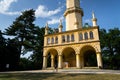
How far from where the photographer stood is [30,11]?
48875mm

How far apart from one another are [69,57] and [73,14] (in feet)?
39.1

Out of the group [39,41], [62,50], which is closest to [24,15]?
[39,41]

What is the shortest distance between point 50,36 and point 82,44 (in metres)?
8.76

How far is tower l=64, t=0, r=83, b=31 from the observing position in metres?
35.5

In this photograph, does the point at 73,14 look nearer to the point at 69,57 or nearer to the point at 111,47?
→ the point at 69,57

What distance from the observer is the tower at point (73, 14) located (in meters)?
35.5

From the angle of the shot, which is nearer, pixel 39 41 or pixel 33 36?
pixel 33 36

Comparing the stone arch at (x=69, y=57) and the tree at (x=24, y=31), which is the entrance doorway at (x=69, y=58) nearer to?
the stone arch at (x=69, y=57)

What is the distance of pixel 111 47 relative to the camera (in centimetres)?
4656

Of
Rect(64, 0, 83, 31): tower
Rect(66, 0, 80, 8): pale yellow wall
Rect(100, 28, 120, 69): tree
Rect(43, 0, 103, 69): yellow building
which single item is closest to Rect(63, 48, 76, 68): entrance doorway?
Rect(43, 0, 103, 69): yellow building

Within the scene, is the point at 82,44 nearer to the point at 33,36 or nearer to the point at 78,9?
the point at 78,9

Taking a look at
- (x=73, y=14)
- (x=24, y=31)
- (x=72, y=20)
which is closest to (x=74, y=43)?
(x=72, y=20)

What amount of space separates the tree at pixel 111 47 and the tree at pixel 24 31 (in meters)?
25.9

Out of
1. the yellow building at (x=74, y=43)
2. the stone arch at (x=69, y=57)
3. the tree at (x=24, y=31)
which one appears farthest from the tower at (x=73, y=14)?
the tree at (x=24, y=31)
